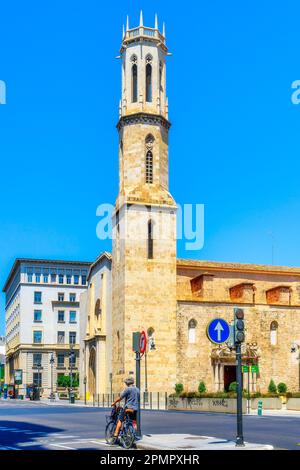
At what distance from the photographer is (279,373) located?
211ft

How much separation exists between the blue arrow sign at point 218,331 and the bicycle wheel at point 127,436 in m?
2.81

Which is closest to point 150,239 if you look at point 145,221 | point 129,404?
point 145,221

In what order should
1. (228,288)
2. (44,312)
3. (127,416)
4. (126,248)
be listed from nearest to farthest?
1. (127,416)
2. (126,248)
3. (228,288)
4. (44,312)

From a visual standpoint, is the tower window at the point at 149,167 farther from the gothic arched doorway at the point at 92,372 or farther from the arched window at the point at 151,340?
the gothic arched doorway at the point at 92,372

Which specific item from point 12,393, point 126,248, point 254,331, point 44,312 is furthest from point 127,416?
point 44,312

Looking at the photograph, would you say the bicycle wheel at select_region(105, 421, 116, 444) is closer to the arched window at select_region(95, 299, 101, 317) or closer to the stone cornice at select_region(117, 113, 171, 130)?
the stone cornice at select_region(117, 113, 171, 130)

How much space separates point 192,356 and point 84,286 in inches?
2258

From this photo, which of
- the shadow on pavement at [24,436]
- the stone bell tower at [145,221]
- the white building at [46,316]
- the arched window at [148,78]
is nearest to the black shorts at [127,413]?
the shadow on pavement at [24,436]

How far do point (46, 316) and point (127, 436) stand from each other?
9865cm

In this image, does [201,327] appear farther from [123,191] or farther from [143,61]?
[143,61]

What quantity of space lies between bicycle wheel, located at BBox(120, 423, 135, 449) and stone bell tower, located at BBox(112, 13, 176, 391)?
4160 cm

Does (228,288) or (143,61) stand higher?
(143,61)

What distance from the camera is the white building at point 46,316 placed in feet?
356

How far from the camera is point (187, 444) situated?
17.1 meters
